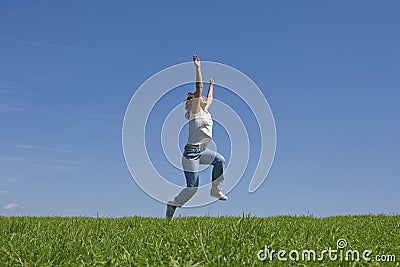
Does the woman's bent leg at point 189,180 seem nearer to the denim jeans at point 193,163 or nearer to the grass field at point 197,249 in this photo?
the denim jeans at point 193,163

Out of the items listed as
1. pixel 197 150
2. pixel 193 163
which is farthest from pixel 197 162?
pixel 197 150

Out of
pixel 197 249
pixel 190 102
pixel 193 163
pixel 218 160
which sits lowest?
pixel 197 249

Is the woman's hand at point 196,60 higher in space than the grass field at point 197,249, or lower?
higher

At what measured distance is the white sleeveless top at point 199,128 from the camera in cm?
902

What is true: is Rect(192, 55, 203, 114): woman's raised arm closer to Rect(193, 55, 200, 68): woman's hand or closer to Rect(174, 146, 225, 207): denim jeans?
Rect(193, 55, 200, 68): woman's hand

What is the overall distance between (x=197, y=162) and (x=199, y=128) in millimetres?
613

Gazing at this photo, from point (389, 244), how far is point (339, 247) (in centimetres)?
99

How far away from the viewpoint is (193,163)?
354 inches

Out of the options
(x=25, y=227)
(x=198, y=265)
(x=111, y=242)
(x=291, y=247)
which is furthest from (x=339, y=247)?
(x=25, y=227)

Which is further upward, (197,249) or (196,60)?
→ (196,60)

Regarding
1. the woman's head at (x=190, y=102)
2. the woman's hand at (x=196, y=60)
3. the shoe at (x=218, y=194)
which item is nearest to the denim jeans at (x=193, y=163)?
the shoe at (x=218, y=194)

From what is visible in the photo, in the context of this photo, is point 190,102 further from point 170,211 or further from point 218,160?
point 170,211

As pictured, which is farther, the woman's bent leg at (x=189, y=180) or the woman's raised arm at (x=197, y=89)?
the woman's bent leg at (x=189, y=180)

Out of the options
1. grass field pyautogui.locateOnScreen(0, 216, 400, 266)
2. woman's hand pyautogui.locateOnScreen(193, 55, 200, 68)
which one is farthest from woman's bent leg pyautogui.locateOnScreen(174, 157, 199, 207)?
grass field pyautogui.locateOnScreen(0, 216, 400, 266)
